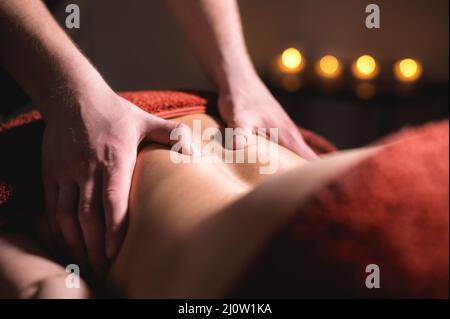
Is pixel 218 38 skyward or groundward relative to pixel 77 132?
skyward

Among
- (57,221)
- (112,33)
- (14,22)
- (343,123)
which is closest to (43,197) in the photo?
(57,221)

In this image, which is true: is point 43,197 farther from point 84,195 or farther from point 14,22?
point 14,22

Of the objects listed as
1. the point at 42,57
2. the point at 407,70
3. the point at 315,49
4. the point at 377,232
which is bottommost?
the point at 377,232

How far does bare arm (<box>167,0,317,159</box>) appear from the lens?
0.76 metres

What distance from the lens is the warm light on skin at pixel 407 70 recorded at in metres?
1.81

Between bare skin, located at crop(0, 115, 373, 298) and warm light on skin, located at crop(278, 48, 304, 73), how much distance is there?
4.45 feet

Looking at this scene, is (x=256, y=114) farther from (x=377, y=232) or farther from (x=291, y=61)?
(x=291, y=61)

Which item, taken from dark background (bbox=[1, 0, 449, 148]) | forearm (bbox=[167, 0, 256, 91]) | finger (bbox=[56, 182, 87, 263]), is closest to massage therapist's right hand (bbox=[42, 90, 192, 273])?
finger (bbox=[56, 182, 87, 263])

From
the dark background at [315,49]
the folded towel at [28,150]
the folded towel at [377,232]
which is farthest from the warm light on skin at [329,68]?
the folded towel at [377,232]

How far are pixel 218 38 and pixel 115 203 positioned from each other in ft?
1.43

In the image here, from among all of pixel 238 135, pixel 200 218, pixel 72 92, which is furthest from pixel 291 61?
pixel 200 218

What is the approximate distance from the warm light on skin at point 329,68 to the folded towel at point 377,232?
5.21 feet

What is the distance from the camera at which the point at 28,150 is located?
0.59 m
